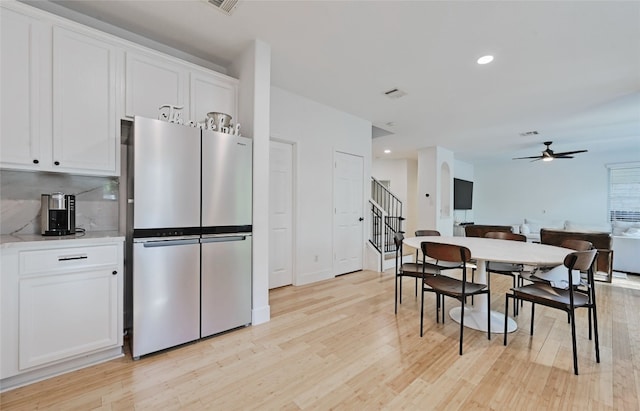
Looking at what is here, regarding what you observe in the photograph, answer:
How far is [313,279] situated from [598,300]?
Answer: 3.88m

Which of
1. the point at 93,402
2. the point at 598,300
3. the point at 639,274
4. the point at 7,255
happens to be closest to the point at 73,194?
the point at 7,255

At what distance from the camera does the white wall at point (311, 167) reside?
12.8 ft

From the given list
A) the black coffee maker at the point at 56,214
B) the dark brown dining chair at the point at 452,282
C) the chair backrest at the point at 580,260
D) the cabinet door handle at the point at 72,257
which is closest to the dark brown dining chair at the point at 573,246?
the chair backrest at the point at 580,260

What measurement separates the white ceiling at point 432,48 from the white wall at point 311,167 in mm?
232

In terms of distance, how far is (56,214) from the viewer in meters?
2.13

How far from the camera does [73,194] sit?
235cm

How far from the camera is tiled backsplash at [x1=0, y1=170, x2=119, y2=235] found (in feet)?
6.88

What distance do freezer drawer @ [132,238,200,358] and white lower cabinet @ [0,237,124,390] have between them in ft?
0.53

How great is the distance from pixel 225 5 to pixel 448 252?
9.29 feet

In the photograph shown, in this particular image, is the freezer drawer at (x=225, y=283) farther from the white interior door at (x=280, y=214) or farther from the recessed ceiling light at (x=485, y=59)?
the recessed ceiling light at (x=485, y=59)

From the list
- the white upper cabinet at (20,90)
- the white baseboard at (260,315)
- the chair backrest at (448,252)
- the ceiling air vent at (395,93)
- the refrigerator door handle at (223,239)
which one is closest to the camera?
the white upper cabinet at (20,90)

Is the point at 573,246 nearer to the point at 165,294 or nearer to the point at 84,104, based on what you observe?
the point at 165,294

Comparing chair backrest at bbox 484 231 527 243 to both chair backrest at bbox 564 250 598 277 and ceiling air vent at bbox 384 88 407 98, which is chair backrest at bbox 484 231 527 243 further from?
ceiling air vent at bbox 384 88 407 98

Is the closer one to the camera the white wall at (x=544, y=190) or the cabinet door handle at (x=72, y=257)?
the cabinet door handle at (x=72, y=257)
